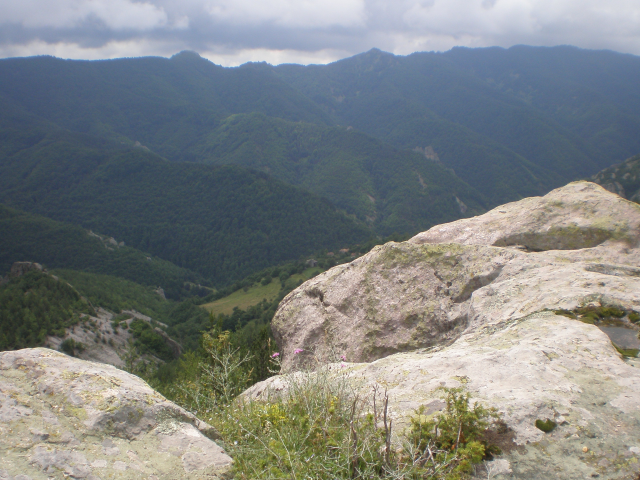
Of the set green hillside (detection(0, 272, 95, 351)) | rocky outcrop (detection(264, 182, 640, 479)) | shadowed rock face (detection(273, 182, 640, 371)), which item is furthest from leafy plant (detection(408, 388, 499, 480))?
green hillside (detection(0, 272, 95, 351))

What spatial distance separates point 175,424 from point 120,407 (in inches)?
25.3

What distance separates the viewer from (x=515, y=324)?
6828 mm

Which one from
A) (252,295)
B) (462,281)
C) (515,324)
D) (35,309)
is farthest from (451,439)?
(252,295)

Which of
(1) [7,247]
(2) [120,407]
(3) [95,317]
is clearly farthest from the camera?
(1) [7,247]

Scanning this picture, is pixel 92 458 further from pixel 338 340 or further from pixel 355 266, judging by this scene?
pixel 355 266

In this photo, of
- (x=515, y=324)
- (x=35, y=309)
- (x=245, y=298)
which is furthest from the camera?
(x=245, y=298)

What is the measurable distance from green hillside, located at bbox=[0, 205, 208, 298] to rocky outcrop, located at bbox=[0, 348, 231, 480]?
541ft

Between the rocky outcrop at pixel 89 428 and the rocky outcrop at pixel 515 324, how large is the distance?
2355mm

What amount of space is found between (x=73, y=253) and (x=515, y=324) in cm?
18746

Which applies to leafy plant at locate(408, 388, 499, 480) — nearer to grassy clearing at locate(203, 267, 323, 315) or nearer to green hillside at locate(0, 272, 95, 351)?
green hillside at locate(0, 272, 95, 351)

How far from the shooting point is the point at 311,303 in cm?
1245

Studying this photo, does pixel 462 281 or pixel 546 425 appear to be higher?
pixel 546 425

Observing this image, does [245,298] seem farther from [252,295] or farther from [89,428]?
[89,428]

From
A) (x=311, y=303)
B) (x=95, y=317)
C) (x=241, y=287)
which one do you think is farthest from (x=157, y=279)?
(x=311, y=303)
